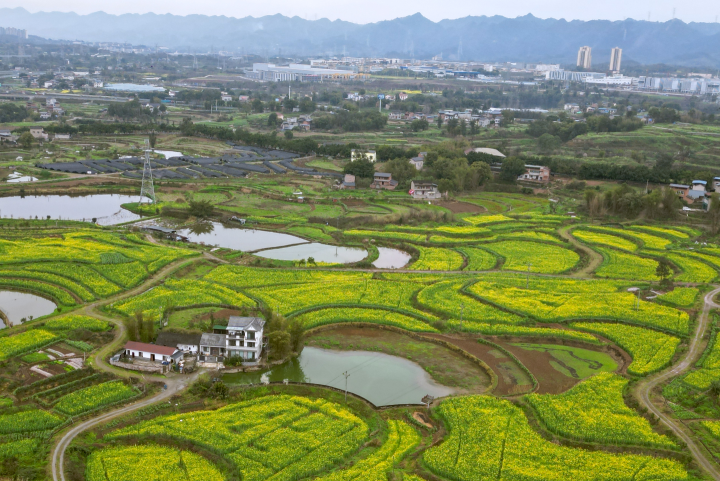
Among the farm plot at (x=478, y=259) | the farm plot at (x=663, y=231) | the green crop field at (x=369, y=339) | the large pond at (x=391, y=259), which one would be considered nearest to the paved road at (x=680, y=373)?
the green crop field at (x=369, y=339)

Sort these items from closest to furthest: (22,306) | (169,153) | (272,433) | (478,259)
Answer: (272,433), (22,306), (478,259), (169,153)

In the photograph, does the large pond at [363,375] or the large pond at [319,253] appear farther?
the large pond at [319,253]

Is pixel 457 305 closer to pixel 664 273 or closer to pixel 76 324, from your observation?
pixel 664 273

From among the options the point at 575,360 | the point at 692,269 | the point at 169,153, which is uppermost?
the point at 169,153

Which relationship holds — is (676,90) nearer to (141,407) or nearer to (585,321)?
(585,321)

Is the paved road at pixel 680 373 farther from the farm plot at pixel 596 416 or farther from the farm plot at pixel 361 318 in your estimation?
the farm plot at pixel 361 318

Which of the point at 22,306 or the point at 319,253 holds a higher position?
the point at 319,253

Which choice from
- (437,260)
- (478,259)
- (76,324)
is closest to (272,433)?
(76,324)
